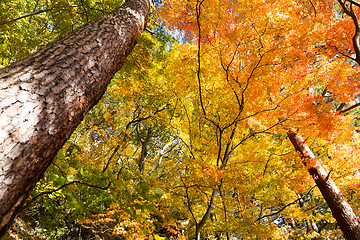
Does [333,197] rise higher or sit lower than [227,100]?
lower

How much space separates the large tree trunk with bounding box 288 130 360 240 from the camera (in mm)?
4406

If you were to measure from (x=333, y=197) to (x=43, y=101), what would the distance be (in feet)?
22.0

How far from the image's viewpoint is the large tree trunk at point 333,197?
14.5 ft

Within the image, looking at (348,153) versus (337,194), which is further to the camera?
(348,153)

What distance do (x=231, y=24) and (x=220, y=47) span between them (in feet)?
4.18

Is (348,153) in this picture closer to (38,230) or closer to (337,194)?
(337,194)

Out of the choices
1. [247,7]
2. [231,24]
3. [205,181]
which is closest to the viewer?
[205,181]

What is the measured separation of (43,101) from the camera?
3.16 ft

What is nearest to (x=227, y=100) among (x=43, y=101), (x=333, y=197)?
(x=333, y=197)

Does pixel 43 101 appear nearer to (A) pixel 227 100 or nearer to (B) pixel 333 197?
(A) pixel 227 100

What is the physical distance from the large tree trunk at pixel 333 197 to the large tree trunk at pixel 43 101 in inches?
241

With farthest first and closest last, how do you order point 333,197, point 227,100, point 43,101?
point 333,197 → point 227,100 → point 43,101

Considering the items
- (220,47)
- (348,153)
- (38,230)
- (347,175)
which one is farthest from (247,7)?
(38,230)

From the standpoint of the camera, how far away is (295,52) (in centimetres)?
545
